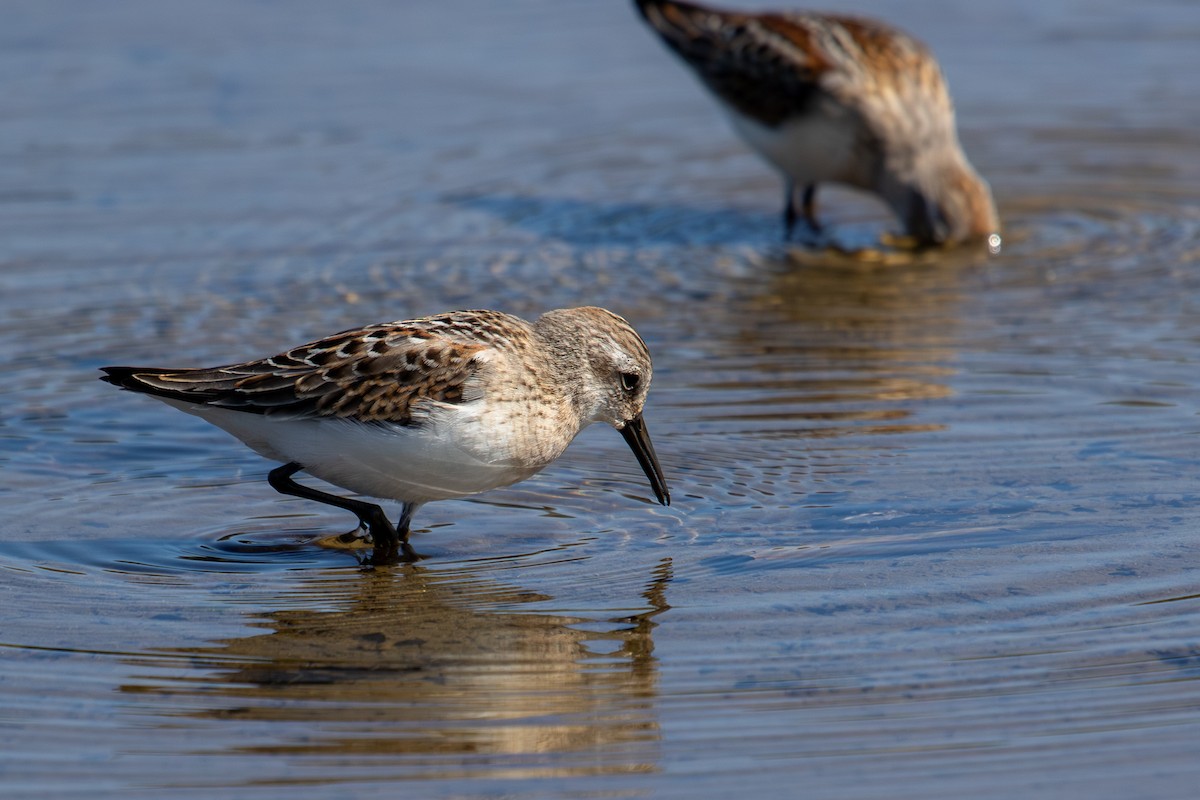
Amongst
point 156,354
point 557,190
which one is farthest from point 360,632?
point 557,190

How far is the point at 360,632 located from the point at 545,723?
103cm

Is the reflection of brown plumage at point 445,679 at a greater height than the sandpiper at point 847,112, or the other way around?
the sandpiper at point 847,112

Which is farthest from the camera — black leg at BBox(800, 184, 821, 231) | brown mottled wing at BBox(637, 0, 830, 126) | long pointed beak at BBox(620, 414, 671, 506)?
black leg at BBox(800, 184, 821, 231)

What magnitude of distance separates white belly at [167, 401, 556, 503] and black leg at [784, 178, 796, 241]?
5940mm

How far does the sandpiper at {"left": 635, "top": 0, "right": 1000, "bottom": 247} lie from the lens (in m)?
12.2

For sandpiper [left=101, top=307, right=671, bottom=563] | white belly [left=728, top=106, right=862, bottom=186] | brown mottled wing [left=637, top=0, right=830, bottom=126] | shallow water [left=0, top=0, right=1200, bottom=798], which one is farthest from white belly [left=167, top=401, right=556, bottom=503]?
brown mottled wing [left=637, top=0, right=830, bottom=126]

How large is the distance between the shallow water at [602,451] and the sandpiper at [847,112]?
484 millimetres

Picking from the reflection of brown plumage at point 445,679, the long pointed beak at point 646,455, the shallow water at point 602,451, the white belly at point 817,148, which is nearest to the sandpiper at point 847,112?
the white belly at point 817,148

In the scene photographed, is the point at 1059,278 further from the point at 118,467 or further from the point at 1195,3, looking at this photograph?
the point at 1195,3

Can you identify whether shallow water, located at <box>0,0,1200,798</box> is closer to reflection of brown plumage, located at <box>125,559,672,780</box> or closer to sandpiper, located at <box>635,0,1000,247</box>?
reflection of brown plumage, located at <box>125,559,672,780</box>

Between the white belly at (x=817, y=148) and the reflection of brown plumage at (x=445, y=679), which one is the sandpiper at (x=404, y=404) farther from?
the white belly at (x=817, y=148)

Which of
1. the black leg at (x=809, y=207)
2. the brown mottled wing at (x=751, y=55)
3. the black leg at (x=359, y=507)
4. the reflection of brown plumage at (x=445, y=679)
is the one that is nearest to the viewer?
the reflection of brown plumage at (x=445, y=679)

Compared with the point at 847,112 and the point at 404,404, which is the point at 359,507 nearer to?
the point at 404,404

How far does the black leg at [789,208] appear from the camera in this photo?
1241 centimetres
